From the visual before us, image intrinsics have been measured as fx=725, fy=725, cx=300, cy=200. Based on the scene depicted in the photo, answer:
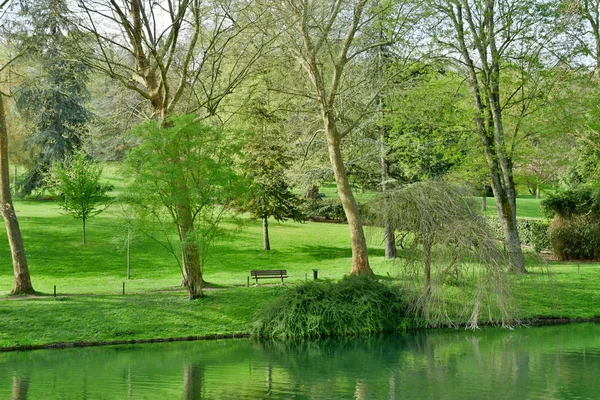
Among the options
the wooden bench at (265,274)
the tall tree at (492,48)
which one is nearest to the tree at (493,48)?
the tall tree at (492,48)

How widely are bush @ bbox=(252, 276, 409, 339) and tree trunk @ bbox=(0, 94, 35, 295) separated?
325 inches

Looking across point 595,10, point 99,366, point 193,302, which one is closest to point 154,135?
point 193,302

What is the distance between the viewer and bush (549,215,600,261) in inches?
1298

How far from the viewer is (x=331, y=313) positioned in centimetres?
2084

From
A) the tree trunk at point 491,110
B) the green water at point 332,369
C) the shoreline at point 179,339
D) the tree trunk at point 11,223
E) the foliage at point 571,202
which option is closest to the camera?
the green water at point 332,369

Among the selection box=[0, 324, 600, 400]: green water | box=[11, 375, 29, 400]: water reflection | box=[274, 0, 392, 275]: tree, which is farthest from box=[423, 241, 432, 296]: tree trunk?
box=[11, 375, 29, 400]: water reflection

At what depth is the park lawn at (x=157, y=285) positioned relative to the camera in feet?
67.5

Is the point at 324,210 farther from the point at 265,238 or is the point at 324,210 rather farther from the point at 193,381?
the point at 193,381

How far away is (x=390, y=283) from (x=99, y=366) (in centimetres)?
939

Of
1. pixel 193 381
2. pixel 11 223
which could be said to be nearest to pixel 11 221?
pixel 11 223

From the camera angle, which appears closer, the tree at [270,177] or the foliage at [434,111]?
the foliage at [434,111]

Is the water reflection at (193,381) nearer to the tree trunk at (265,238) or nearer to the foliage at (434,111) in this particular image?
the foliage at (434,111)

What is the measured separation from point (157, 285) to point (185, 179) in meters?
6.19

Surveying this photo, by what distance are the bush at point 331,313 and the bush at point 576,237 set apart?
49.9ft
